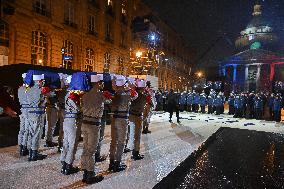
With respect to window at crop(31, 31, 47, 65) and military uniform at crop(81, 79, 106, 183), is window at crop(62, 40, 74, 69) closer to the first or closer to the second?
window at crop(31, 31, 47, 65)

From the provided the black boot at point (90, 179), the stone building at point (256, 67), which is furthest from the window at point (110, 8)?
the stone building at point (256, 67)

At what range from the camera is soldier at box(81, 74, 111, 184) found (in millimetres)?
5805

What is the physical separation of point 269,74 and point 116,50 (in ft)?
155

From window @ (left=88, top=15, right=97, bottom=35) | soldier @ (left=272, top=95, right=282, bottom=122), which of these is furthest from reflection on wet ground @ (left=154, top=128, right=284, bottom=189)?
window @ (left=88, top=15, right=97, bottom=35)

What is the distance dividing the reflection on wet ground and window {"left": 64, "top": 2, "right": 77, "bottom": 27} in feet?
68.1

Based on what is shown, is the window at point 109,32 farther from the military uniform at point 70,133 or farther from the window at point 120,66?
the military uniform at point 70,133

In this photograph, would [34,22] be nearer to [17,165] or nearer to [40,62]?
[40,62]

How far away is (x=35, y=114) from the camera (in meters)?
7.30

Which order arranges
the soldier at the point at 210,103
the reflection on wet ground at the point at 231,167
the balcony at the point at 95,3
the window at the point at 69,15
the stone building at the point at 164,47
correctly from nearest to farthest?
the reflection on wet ground at the point at 231,167 < the soldier at the point at 210,103 < the window at the point at 69,15 < the balcony at the point at 95,3 < the stone building at the point at 164,47

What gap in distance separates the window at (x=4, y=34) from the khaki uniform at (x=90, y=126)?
53.4 ft

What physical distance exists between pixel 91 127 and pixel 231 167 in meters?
3.85

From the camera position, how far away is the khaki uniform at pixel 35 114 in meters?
7.28

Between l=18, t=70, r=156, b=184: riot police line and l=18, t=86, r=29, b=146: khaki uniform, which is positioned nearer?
l=18, t=70, r=156, b=184: riot police line

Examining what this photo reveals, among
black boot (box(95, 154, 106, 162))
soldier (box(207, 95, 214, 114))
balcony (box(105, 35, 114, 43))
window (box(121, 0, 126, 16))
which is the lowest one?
black boot (box(95, 154, 106, 162))
